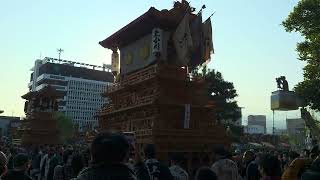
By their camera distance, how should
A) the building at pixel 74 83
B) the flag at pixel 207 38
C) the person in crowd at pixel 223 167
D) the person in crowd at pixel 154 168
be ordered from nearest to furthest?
the person in crowd at pixel 154 168 → the person in crowd at pixel 223 167 → the flag at pixel 207 38 → the building at pixel 74 83

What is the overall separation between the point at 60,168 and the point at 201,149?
621 inches

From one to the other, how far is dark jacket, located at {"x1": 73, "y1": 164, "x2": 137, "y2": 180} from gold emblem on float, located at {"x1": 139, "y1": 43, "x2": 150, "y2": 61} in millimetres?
27531

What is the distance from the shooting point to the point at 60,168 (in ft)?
34.1

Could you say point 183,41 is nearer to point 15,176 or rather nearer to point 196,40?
point 196,40

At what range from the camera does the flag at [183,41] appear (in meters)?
27.4

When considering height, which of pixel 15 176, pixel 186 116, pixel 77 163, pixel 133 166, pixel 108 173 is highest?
pixel 186 116

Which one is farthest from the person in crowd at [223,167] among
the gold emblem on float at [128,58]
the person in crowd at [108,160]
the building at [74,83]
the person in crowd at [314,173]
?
the building at [74,83]

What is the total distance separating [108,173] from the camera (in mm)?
2707

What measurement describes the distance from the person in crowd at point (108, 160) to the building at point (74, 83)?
11555 centimetres

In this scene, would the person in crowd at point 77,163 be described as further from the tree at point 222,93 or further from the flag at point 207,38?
the tree at point 222,93

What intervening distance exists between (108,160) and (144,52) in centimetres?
2820

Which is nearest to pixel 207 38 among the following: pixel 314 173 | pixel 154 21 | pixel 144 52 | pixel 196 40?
pixel 196 40

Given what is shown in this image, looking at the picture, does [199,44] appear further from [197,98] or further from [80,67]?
[80,67]

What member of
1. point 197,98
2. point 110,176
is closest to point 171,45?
point 197,98
